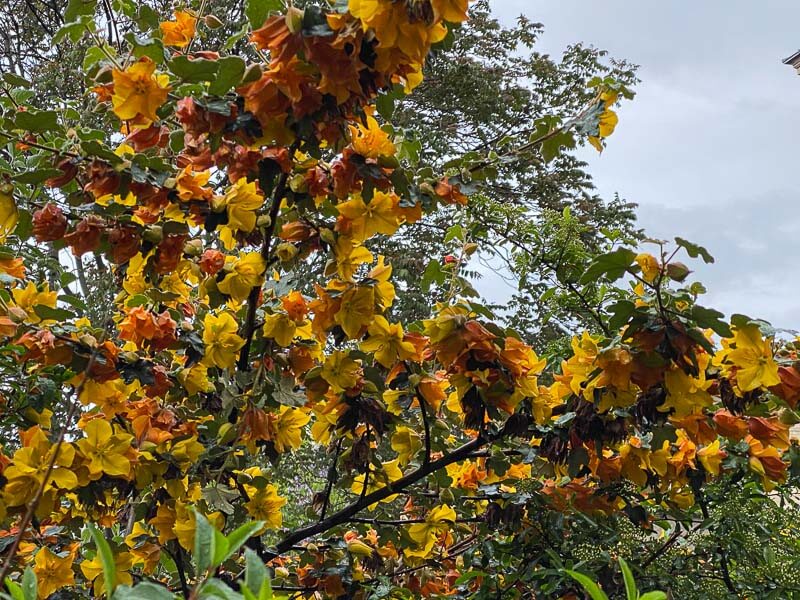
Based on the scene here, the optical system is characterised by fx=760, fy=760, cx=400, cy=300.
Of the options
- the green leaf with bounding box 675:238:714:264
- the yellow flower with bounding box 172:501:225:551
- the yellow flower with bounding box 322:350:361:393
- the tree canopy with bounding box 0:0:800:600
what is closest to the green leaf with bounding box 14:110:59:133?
the tree canopy with bounding box 0:0:800:600

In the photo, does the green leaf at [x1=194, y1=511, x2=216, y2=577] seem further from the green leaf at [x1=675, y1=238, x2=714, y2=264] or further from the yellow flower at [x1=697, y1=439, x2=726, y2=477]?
the yellow flower at [x1=697, y1=439, x2=726, y2=477]

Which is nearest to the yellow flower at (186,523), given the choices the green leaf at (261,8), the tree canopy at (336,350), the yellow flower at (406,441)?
the tree canopy at (336,350)

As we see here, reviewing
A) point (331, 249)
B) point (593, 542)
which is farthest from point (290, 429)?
point (593, 542)

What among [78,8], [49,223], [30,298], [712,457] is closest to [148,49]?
[78,8]

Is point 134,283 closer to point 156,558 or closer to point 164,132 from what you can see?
point 164,132

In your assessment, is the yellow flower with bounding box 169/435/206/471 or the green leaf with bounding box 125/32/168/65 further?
the yellow flower with bounding box 169/435/206/471

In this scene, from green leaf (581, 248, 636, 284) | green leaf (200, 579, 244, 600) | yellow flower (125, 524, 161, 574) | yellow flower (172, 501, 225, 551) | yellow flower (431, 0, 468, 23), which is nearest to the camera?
green leaf (200, 579, 244, 600)

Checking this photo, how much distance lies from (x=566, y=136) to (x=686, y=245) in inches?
12.1

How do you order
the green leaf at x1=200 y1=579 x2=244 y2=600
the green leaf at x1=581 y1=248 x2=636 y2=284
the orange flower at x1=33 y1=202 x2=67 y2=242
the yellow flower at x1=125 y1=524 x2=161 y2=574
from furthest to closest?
the yellow flower at x1=125 y1=524 x2=161 y2=574 < the orange flower at x1=33 y1=202 x2=67 y2=242 < the green leaf at x1=581 y1=248 x2=636 y2=284 < the green leaf at x1=200 y1=579 x2=244 y2=600

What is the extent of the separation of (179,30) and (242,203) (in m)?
0.39

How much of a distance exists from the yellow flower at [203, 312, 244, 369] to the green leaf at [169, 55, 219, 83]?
44 centimetres

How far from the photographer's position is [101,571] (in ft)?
4.84

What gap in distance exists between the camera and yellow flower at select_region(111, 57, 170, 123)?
1.14 metres

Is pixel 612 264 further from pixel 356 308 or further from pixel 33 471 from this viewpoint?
pixel 33 471
